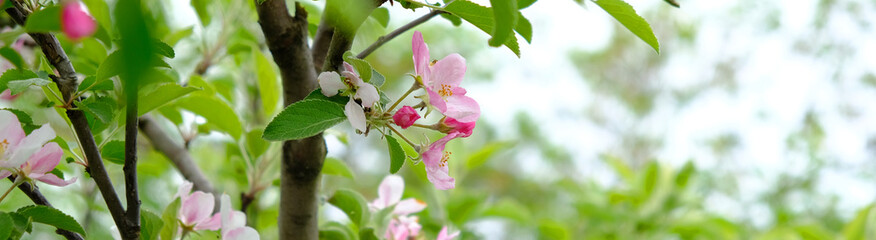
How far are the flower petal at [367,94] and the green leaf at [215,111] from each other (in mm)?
238

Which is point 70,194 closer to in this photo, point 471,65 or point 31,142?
point 31,142

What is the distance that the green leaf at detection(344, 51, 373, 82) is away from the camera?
0.38 meters

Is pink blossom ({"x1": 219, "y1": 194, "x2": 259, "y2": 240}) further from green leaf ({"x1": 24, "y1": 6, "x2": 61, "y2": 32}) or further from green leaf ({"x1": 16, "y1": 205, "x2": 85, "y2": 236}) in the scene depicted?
green leaf ({"x1": 24, "y1": 6, "x2": 61, "y2": 32})

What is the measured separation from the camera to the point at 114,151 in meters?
0.49

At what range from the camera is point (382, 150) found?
783 centimetres

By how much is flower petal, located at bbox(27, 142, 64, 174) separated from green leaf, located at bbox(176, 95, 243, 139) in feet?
0.48

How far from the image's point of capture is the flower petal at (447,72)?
0.42m

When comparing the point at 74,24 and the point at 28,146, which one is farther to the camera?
the point at 28,146

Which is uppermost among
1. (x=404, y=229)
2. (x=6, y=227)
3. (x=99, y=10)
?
(x=99, y=10)

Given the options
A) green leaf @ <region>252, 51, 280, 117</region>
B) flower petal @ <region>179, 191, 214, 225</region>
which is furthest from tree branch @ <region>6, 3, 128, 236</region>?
green leaf @ <region>252, 51, 280, 117</region>

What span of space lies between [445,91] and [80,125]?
0.71 ft

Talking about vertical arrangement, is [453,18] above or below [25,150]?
above

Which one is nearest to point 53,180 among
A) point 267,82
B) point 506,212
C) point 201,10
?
point 267,82

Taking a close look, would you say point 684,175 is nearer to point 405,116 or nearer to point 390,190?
point 390,190
